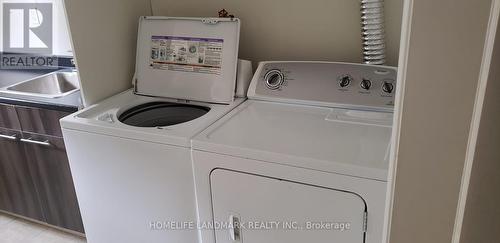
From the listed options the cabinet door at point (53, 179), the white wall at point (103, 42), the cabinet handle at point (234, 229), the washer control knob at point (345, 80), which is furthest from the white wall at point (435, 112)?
the cabinet door at point (53, 179)

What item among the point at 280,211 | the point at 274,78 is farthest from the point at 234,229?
the point at 274,78

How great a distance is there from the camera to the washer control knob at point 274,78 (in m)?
1.98

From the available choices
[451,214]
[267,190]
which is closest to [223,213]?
[267,190]

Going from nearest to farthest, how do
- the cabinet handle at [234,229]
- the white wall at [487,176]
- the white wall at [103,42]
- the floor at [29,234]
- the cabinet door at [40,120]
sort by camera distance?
the white wall at [487,176] → the cabinet handle at [234,229] → the white wall at [103,42] → the cabinet door at [40,120] → the floor at [29,234]

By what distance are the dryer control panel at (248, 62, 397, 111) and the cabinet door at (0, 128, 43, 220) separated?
164 cm

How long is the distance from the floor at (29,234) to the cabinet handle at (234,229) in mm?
1535

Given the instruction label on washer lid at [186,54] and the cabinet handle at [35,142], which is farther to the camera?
the cabinet handle at [35,142]

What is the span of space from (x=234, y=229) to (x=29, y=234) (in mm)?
1958

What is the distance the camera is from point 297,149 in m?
1.44

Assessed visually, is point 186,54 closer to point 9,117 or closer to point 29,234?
point 9,117

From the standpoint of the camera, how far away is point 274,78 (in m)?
2.01

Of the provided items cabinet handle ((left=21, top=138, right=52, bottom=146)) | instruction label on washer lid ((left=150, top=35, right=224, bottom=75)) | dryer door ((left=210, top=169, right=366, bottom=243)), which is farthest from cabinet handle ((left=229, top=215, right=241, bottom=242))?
cabinet handle ((left=21, top=138, right=52, bottom=146))

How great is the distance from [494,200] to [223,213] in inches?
43.6

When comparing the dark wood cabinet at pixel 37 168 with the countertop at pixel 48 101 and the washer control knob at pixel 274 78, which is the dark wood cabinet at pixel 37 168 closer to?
the countertop at pixel 48 101
